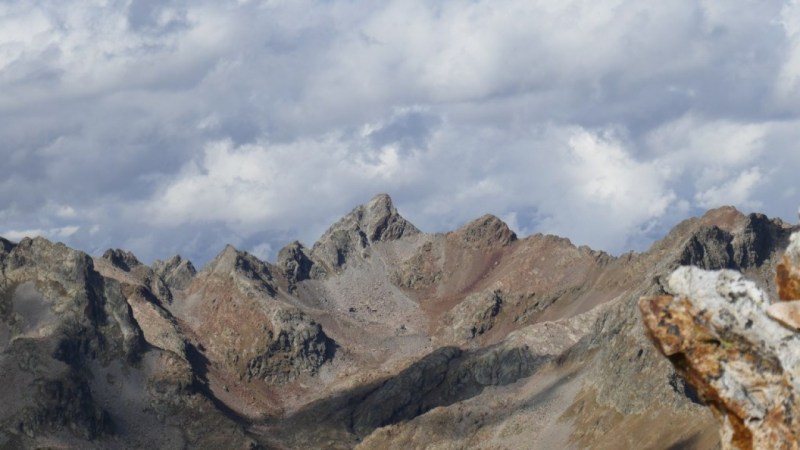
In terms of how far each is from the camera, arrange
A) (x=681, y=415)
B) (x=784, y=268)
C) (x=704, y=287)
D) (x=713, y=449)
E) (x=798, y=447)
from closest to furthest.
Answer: (x=798, y=447), (x=704, y=287), (x=784, y=268), (x=713, y=449), (x=681, y=415)

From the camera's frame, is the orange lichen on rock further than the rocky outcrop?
Yes

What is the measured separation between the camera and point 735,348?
1822cm

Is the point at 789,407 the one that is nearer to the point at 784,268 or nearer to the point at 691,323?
the point at 691,323

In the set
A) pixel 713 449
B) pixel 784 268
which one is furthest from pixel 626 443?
pixel 784 268

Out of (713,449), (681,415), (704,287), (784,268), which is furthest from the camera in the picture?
(681,415)

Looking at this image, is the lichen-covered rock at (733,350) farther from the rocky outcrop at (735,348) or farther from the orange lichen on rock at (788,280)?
the orange lichen on rock at (788,280)

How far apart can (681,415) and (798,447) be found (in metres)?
183

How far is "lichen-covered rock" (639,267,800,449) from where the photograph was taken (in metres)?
17.6

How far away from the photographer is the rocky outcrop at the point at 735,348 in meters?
17.6

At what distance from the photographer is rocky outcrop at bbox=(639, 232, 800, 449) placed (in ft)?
57.6

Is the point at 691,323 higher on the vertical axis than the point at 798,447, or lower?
higher

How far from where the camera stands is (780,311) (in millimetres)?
17594

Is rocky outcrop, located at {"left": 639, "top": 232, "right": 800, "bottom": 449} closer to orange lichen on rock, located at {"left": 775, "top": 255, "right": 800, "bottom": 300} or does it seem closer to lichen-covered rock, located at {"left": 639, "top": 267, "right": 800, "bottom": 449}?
lichen-covered rock, located at {"left": 639, "top": 267, "right": 800, "bottom": 449}

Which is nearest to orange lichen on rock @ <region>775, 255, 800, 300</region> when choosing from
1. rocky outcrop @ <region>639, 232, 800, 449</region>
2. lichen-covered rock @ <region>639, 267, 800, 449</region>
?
rocky outcrop @ <region>639, 232, 800, 449</region>
